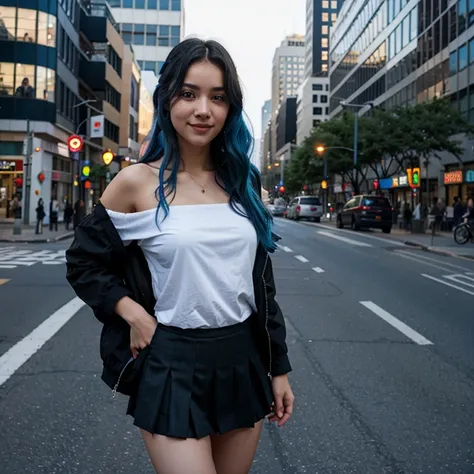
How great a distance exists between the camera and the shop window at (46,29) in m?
39.0

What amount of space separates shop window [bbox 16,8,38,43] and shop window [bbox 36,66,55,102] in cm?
192

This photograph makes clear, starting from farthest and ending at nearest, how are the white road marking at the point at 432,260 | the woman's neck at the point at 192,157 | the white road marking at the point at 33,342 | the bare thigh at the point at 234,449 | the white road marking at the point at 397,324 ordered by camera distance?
1. the white road marking at the point at 432,260
2. the white road marking at the point at 397,324
3. the white road marking at the point at 33,342
4. the woman's neck at the point at 192,157
5. the bare thigh at the point at 234,449

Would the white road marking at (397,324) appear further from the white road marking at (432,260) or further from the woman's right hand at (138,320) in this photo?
the white road marking at (432,260)

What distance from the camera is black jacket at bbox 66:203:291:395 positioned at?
2.07 metres

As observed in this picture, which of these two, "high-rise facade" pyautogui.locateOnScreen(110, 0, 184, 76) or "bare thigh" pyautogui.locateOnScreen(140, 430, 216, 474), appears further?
"high-rise facade" pyautogui.locateOnScreen(110, 0, 184, 76)

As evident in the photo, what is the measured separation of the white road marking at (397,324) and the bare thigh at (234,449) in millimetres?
5103

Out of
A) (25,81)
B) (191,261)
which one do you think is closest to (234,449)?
(191,261)

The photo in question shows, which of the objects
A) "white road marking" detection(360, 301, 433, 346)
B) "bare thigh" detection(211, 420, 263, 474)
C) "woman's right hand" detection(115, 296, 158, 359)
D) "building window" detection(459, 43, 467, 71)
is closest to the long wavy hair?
"woman's right hand" detection(115, 296, 158, 359)

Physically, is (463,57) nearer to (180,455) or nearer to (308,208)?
(308,208)

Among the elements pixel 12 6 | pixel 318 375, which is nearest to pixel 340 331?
pixel 318 375

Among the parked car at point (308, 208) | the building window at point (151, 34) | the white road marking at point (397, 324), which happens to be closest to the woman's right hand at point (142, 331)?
the white road marking at point (397, 324)

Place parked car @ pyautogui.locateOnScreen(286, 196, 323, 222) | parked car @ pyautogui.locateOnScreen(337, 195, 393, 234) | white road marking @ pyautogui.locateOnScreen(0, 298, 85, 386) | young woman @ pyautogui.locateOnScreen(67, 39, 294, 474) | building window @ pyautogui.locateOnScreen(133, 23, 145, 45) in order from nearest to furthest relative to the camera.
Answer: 1. young woman @ pyautogui.locateOnScreen(67, 39, 294, 474)
2. white road marking @ pyautogui.locateOnScreen(0, 298, 85, 386)
3. parked car @ pyautogui.locateOnScreen(337, 195, 393, 234)
4. parked car @ pyautogui.locateOnScreen(286, 196, 323, 222)
5. building window @ pyautogui.locateOnScreen(133, 23, 145, 45)

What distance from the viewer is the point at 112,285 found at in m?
2.07

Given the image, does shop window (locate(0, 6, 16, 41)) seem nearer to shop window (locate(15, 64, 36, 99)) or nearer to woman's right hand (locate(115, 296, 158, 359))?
shop window (locate(15, 64, 36, 99))
